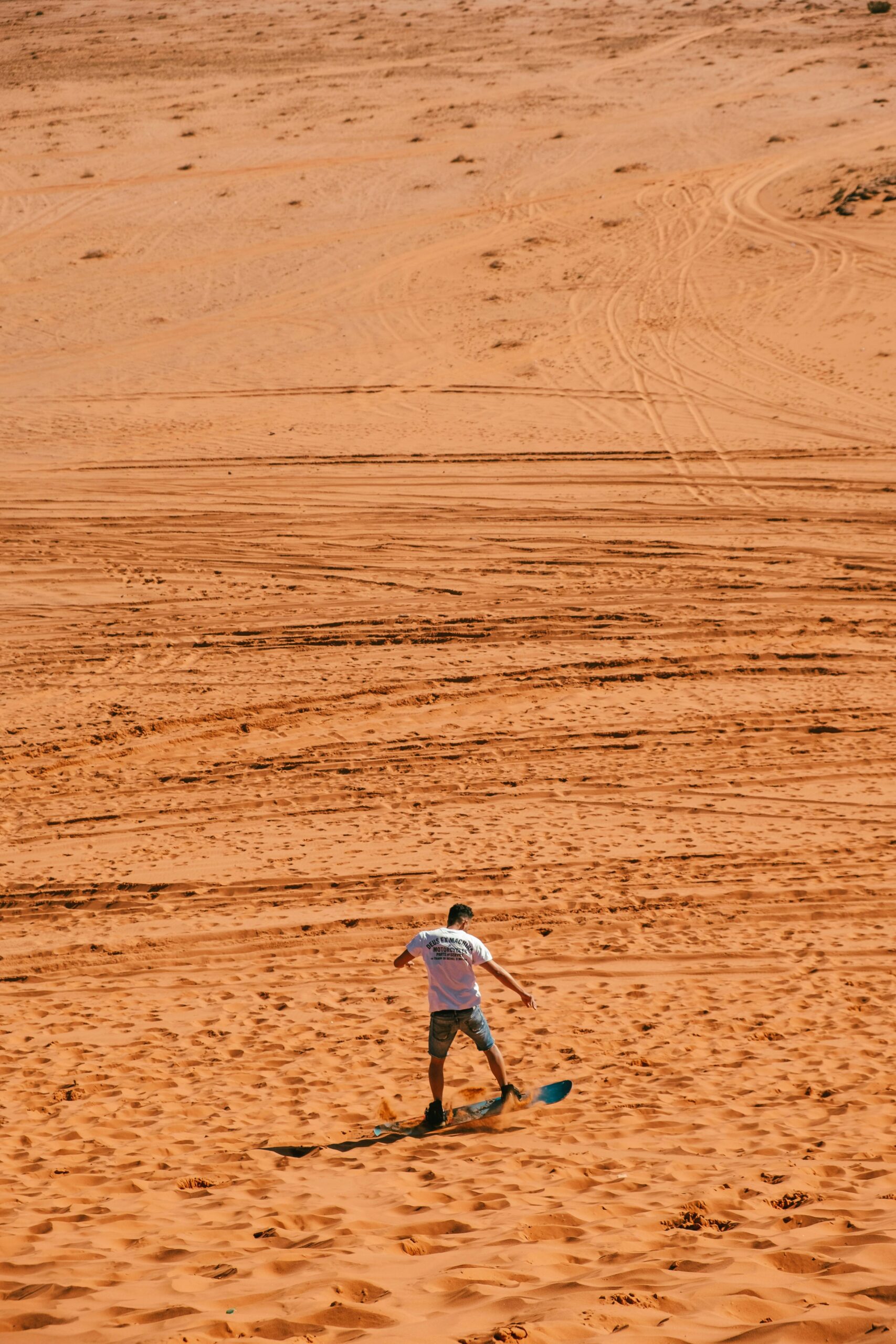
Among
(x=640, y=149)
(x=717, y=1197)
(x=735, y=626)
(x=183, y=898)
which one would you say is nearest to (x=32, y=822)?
(x=183, y=898)

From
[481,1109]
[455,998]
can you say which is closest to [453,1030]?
[455,998]

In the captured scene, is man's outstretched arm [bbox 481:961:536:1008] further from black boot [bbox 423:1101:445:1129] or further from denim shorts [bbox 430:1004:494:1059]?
black boot [bbox 423:1101:445:1129]

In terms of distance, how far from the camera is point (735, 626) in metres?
15.1

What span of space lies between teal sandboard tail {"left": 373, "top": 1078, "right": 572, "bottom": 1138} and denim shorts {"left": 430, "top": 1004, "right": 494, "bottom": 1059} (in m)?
0.30

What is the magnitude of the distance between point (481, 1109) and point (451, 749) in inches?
222

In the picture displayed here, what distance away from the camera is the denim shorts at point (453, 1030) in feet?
23.0

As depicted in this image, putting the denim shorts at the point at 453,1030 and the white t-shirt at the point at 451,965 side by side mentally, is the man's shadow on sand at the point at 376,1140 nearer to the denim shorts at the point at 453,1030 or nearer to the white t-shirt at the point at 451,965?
the denim shorts at the point at 453,1030

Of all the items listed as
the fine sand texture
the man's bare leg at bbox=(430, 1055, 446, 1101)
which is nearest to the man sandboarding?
the man's bare leg at bbox=(430, 1055, 446, 1101)

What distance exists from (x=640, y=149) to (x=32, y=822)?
3368cm

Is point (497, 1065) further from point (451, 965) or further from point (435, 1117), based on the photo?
point (451, 965)

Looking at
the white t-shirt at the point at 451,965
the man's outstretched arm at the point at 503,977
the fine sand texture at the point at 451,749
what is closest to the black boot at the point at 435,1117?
the fine sand texture at the point at 451,749

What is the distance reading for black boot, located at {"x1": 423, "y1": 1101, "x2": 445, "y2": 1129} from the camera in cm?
683

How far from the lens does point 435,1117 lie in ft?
22.5

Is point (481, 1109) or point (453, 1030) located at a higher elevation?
point (453, 1030)
